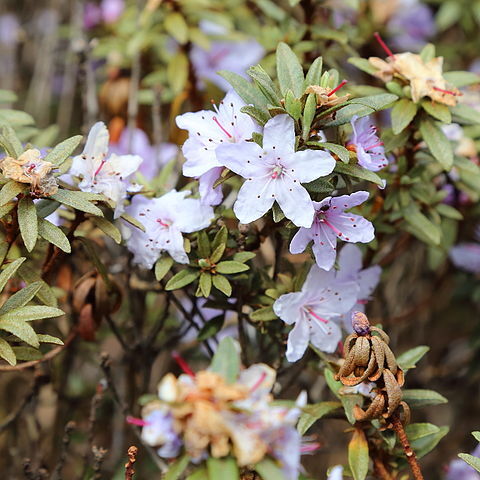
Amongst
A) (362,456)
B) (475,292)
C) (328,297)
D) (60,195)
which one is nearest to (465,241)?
(475,292)

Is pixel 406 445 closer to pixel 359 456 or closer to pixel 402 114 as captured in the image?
pixel 359 456

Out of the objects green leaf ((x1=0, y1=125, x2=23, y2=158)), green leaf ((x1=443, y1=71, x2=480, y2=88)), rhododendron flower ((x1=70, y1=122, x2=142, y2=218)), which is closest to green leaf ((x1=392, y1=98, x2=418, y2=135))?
green leaf ((x1=443, y1=71, x2=480, y2=88))

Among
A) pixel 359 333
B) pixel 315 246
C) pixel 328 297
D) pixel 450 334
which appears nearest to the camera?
pixel 359 333

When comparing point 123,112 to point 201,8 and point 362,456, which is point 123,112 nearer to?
point 201,8

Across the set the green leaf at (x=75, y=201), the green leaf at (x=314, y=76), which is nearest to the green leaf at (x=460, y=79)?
the green leaf at (x=314, y=76)

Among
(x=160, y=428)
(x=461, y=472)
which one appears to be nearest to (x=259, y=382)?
(x=160, y=428)

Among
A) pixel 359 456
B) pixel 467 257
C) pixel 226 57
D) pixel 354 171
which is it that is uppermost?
pixel 354 171

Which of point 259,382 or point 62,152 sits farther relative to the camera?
point 62,152
